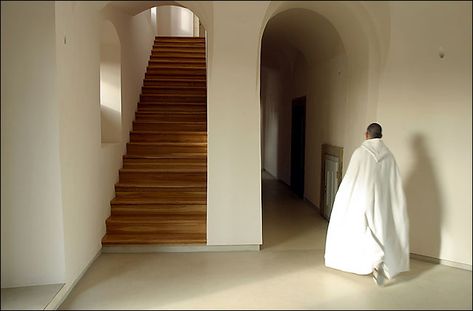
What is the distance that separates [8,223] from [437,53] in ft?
9.29

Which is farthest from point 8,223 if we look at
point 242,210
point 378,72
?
point 378,72

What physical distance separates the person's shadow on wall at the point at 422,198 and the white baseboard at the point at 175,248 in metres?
1.54

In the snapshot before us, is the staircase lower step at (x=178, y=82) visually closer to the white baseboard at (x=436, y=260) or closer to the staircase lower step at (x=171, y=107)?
the staircase lower step at (x=171, y=107)

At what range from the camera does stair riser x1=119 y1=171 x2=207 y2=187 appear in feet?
13.7

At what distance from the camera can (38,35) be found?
244 cm

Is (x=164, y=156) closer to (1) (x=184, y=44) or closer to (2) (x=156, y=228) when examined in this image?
(2) (x=156, y=228)

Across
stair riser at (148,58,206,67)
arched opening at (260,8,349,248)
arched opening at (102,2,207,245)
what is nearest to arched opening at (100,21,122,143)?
arched opening at (102,2,207,245)

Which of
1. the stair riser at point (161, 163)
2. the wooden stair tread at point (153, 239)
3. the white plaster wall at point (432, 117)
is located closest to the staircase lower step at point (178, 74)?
the stair riser at point (161, 163)

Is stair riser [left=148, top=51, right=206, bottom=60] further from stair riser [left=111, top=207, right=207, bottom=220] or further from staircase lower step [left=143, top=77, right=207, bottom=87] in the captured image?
stair riser [left=111, top=207, right=207, bottom=220]

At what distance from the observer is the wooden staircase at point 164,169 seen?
12.5 feet

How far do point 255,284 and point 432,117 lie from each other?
5.56 ft

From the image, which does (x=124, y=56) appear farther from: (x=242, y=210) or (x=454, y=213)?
(x=454, y=213)

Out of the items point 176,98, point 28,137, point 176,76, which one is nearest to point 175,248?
point 28,137

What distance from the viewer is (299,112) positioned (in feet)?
20.1
